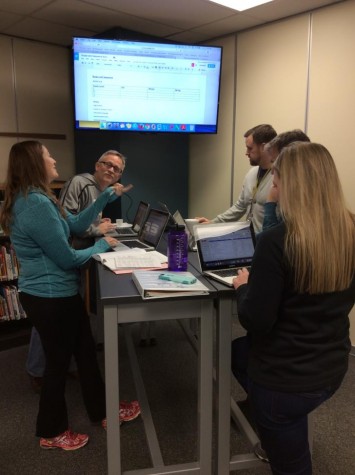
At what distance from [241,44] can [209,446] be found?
3.25m

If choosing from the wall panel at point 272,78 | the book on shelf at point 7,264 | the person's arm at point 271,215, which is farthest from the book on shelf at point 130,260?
the wall panel at point 272,78

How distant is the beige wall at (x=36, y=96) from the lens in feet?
12.5

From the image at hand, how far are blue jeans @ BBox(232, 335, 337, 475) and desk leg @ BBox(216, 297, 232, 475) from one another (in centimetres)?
34

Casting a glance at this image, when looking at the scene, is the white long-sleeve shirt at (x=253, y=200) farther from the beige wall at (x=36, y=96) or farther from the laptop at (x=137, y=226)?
the beige wall at (x=36, y=96)

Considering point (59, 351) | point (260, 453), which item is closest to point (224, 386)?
point (260, 453)

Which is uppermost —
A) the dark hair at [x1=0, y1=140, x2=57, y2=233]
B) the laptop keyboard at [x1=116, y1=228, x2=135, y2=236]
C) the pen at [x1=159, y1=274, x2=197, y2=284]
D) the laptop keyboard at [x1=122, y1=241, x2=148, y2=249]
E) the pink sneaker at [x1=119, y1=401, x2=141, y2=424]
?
the dark hair at [x1=0, y1=140, x2=57, y2=233]

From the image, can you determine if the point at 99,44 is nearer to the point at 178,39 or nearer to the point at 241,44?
the point at 178,39

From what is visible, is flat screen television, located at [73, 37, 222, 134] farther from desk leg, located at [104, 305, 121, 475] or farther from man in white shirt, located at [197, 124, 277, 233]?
desk leg, located at [104, 305, 121, 475]

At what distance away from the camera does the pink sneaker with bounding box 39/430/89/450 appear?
2051mm

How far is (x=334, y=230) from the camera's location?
4.01 ft

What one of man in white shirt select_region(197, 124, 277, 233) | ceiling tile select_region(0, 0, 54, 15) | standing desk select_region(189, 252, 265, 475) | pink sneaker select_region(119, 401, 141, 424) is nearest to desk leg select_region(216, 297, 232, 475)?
standing desk select_region(189, 252, 265, 475)

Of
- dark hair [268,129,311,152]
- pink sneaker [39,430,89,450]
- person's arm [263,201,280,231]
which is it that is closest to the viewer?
person's arm [263,201,280,231]

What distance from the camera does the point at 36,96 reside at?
3.98 m

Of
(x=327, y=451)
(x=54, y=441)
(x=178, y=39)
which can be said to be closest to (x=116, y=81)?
(x=178, y=39)
